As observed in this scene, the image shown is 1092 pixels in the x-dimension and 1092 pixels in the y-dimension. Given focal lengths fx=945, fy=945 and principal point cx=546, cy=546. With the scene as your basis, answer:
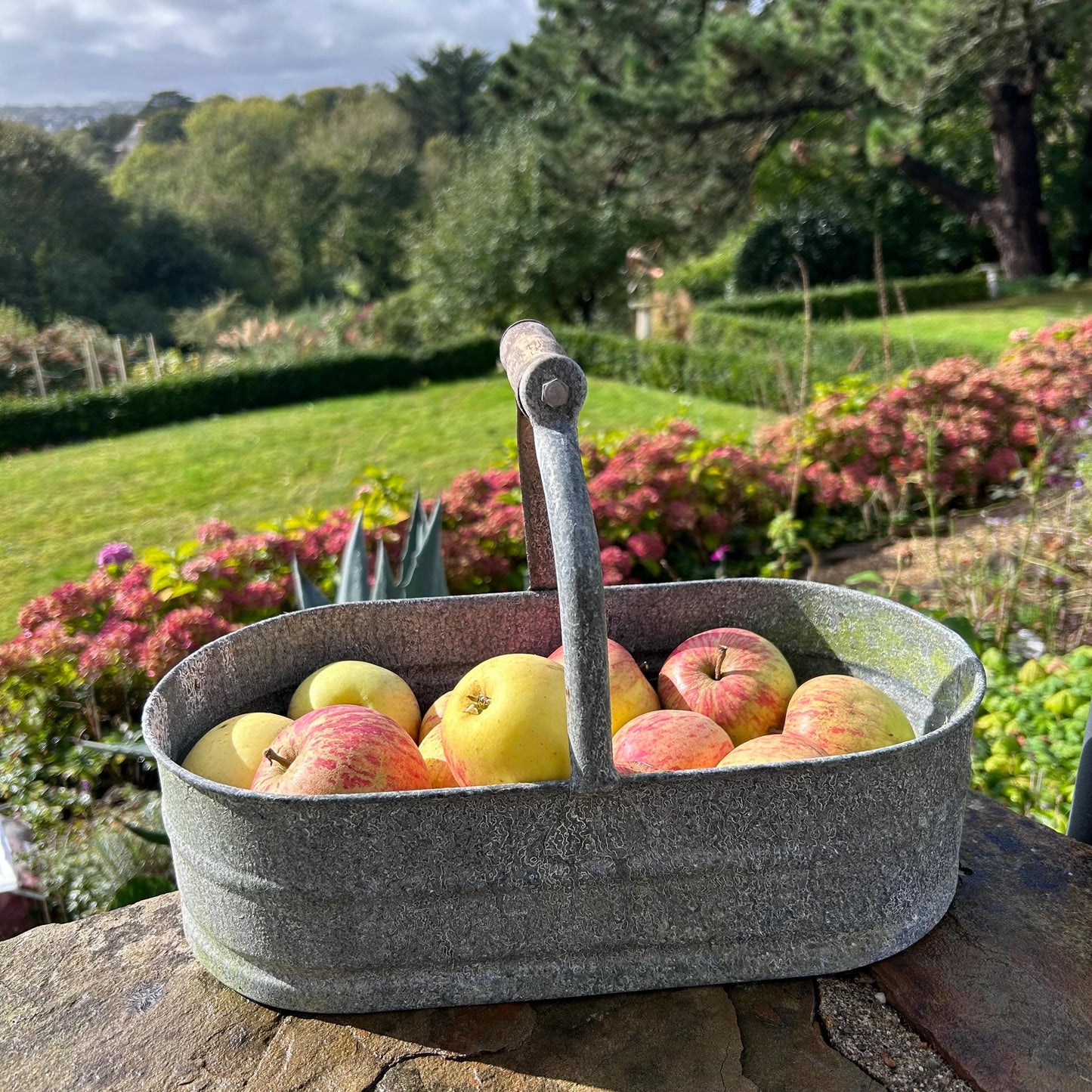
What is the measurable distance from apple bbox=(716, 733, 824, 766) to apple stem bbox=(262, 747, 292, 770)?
45 centimetres

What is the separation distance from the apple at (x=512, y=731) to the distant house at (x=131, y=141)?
47.4 m

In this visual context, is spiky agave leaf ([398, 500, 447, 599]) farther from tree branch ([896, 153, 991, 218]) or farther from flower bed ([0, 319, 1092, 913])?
tree branch ([896, 153, 991, 218])

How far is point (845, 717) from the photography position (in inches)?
40.4

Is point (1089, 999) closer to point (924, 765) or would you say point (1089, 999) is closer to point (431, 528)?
point (924, 765)

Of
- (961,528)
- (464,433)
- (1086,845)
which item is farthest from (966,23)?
(1086,845)

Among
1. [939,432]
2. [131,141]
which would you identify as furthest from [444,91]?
[939,432]

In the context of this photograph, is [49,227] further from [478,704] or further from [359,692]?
[478,704]

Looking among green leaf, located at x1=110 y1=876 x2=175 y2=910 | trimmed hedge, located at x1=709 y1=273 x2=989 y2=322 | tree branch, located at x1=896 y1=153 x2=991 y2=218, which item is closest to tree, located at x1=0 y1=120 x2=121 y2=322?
trimmed hedge, located at x1=709 y1=273 x2=989 y2=322

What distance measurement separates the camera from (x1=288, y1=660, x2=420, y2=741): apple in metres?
1.15

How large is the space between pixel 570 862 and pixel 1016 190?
56.8 feet

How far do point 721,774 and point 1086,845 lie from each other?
69 centimetres

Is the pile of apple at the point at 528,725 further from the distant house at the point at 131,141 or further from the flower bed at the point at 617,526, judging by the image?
the distant house at the point at 131,141

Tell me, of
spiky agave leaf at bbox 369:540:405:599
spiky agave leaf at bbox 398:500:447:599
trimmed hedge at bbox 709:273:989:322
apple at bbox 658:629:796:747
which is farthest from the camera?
trimmed hedge at bbox 709:273:989:322

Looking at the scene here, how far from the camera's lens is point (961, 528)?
4.61 metres
